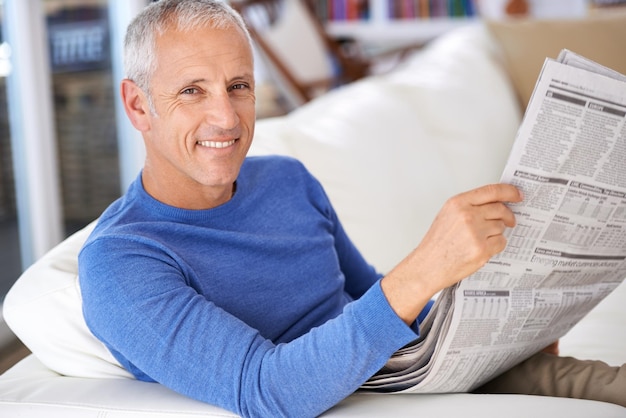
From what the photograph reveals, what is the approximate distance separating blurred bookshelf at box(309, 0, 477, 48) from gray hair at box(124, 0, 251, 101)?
4.41m

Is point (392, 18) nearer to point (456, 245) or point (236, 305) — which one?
point (236, 305)

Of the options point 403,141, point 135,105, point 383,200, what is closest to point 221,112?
point 135,105

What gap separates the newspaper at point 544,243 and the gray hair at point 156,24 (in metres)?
0.47

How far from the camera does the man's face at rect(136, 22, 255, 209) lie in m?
1.10

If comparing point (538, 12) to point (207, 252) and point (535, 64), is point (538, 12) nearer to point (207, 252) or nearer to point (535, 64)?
point (535, 64)

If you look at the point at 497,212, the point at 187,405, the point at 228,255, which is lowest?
the point at 187,405

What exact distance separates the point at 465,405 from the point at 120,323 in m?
0.44

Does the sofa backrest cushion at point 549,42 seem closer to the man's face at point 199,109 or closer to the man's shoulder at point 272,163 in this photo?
the man's shoulder at point 272,163

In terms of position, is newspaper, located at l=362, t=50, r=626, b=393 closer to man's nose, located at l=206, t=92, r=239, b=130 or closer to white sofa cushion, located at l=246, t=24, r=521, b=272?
man's nose, located at l=206, t=92, r=239, b=130

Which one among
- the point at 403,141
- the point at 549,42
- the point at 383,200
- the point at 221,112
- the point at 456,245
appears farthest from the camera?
the point at 549,42

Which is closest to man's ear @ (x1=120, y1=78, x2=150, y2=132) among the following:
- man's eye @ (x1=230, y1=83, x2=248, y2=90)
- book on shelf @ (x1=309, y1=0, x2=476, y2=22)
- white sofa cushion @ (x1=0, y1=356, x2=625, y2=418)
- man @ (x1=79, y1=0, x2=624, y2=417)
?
man @ (x1=79, y1=0, x2=624, y2=417)

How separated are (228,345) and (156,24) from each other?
457 mm

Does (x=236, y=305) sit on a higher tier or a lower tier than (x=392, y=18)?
lower

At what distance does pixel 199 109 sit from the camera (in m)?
1.12
